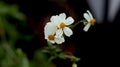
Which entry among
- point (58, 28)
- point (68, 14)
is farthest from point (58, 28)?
point (68, 14)

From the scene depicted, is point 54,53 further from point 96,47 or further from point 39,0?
point 39,0

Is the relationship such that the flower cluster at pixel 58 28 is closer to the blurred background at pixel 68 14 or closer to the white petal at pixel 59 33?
the white petal at pixel 59 33

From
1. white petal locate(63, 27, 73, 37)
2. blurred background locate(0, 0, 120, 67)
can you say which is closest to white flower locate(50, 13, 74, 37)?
white petal locate(63, 27, 73, 37)

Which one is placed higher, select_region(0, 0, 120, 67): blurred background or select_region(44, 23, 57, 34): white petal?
select_region(0, 0, 120, 67): blurred background

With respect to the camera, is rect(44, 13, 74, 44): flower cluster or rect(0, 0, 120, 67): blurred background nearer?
rect(44, 13, 74, 44): flower cluster

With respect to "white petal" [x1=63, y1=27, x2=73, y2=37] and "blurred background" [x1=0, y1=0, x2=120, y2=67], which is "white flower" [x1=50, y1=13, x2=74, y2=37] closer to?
"white petal" [x1=63, y1=27, x2=73, y2=37]

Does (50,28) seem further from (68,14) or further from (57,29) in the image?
(68,14)

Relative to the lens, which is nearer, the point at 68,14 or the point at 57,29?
the point at 57,29

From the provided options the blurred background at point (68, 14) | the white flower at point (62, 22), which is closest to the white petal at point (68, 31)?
the white flower at point (62, 22)
